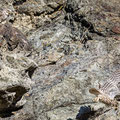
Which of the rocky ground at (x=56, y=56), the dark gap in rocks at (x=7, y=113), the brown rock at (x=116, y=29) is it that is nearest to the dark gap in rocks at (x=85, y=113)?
the rocky ground at (x=56, y=56)

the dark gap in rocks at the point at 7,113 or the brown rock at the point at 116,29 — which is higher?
the brown rock at the point at 116,29

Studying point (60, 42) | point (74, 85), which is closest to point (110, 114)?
point (74, 85)

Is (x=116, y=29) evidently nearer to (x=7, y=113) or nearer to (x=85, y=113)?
(x=85, y=113)

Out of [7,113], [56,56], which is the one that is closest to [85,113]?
[7,113]

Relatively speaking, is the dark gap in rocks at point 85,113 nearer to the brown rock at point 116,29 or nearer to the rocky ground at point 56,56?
the rocky ground at point 56,56

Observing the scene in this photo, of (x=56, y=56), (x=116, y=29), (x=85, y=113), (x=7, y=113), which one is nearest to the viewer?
(x=85, y=113)

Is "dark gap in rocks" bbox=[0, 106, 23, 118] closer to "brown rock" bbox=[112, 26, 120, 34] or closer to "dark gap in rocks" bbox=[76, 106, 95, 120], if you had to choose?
"dark gap in rocks" bbox=[76, 106, 95, 120]

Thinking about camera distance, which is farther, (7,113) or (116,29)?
(116,29)

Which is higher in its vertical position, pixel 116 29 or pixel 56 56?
pixel 116 29

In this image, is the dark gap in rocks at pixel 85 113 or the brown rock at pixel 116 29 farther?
the brown rock at pixel 116 29

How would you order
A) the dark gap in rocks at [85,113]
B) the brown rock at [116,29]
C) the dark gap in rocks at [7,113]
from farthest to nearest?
1. the brown rock at [116,29]
2. the dark gap in rocks at [7,113]
3. the dark gap in rocks at [85,113]
